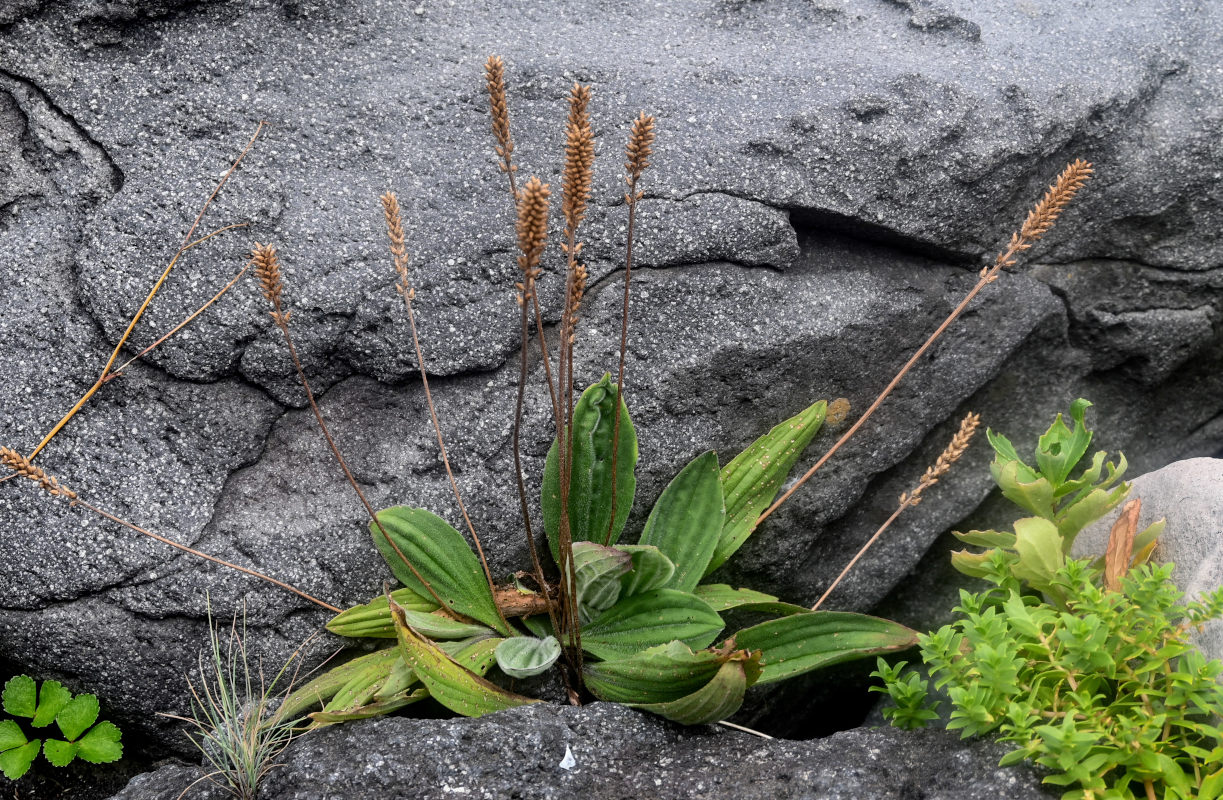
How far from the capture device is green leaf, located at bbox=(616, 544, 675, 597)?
234cm

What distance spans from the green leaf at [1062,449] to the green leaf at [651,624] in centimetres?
89

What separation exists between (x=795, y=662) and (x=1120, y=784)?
0.75m

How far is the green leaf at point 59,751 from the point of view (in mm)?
2336

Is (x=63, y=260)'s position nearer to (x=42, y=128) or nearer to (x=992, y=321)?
(x=42, y=128)

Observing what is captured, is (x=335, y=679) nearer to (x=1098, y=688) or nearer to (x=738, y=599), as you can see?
(x=738, y=599)

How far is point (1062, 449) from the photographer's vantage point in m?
2.39

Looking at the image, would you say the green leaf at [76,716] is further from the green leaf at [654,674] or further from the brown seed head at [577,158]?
the brown seed head at [577,158]

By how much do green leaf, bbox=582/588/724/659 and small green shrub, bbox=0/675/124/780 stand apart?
121 centimetres

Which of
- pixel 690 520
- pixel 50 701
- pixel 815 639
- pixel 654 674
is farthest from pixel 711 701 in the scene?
pixel 50 701

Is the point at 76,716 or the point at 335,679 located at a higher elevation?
the point at 335,679

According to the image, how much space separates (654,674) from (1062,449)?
1142mm

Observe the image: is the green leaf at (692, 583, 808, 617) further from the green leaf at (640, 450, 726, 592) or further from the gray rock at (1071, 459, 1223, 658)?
the gray rock at (1071, 459, 1223, 658)

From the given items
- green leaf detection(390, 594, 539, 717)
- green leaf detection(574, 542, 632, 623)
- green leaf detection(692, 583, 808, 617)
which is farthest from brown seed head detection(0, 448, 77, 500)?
green leaf detection(692, 583, 808, 617)

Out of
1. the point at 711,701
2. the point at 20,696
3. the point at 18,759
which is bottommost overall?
the point at 18,759
